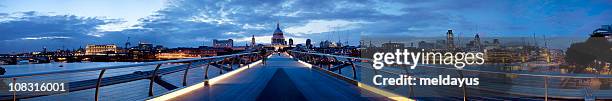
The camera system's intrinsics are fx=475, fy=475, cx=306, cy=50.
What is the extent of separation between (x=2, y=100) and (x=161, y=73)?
2646mm

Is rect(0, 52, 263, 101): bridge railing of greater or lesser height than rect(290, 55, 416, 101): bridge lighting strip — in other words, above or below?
above

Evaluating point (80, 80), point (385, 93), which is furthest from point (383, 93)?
point (80, 80)

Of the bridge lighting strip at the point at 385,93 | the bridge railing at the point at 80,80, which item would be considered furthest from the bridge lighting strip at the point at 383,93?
the bridge railing at the point at 80,80

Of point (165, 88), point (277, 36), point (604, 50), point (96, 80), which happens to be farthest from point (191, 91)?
point (277, 36)

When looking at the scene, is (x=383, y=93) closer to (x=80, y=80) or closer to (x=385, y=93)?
(x=385, y=93)

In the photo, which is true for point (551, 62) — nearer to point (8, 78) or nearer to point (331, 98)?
point (331, 98)

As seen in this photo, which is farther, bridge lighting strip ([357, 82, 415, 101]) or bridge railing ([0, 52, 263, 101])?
bridge lighting strip ([357, 82, 415, 101])

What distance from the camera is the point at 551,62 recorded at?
218ft

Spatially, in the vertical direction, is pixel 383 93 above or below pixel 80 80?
below

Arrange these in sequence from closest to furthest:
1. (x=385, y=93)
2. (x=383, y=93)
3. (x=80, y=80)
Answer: (x=80, y=80)
(x=385, y=93)
(x=383, y=93)

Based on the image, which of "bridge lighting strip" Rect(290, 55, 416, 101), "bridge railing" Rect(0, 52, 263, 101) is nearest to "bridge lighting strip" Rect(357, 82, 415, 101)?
"bridge lighting strip" Rect(290, 55, 416, 101)

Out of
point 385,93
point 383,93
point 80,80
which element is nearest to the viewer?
point 80,80

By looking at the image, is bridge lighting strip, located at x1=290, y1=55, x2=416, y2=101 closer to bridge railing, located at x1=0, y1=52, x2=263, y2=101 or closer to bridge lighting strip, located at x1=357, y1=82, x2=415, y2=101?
bridge lighting strip, located at x1=357, y1=82, x2=415, y2=101

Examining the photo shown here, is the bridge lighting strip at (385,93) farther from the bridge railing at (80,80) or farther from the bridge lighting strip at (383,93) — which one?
the bridge railing at (80,80)
